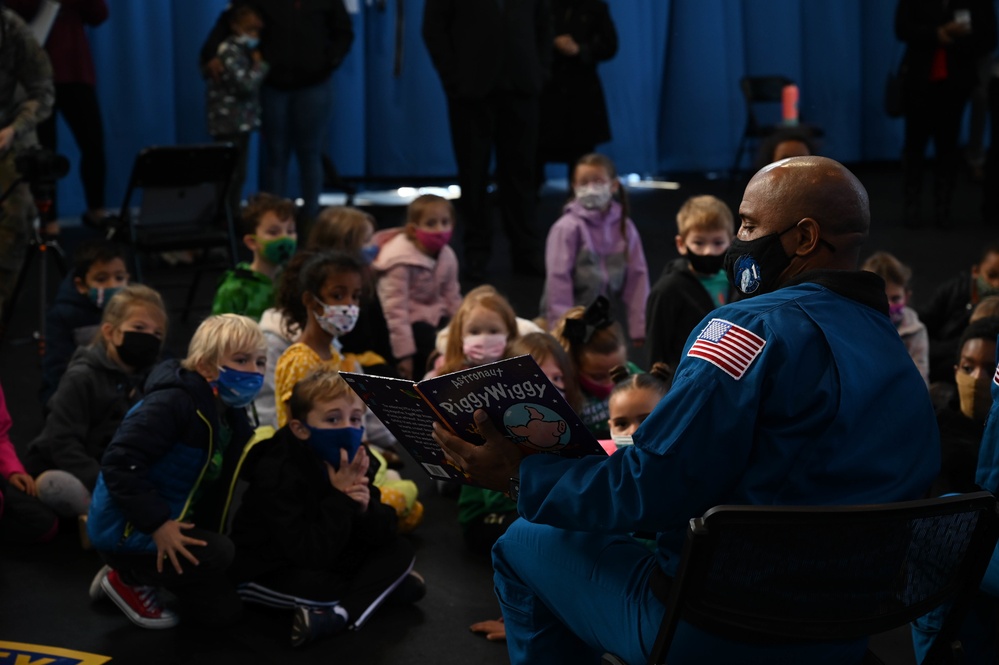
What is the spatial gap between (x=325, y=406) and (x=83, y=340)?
171 cm

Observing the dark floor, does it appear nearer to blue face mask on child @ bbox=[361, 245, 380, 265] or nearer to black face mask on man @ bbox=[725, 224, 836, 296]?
blue face mask on child @ bbox=[361, 245, 380, 265]

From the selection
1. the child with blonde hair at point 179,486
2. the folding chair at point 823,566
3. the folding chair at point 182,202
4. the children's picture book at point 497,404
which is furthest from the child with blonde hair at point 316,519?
the folding chair at point 182,202

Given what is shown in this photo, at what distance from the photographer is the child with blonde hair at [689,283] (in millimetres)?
4418

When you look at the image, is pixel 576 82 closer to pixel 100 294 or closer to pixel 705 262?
pixel 705 262

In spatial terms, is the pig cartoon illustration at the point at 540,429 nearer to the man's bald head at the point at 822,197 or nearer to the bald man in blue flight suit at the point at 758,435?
the bald man in blue flight suit at the point at 758,435

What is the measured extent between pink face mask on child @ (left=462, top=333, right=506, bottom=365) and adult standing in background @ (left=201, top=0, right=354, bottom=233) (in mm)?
3386

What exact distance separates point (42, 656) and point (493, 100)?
507 centimetres

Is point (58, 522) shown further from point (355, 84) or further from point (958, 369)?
point (355, 84)

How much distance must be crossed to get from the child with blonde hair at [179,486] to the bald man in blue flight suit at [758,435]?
123 centimetres

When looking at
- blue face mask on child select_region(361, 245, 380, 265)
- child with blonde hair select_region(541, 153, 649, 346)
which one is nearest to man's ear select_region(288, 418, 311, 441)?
blue face mask on child select_region(361, 245, 380, 265)

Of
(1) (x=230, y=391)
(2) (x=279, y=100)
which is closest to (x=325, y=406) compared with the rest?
(1) (x=230, y=391)

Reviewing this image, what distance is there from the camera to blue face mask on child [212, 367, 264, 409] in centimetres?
344

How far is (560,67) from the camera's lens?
8984mm

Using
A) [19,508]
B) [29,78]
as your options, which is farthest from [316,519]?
[29,78]
